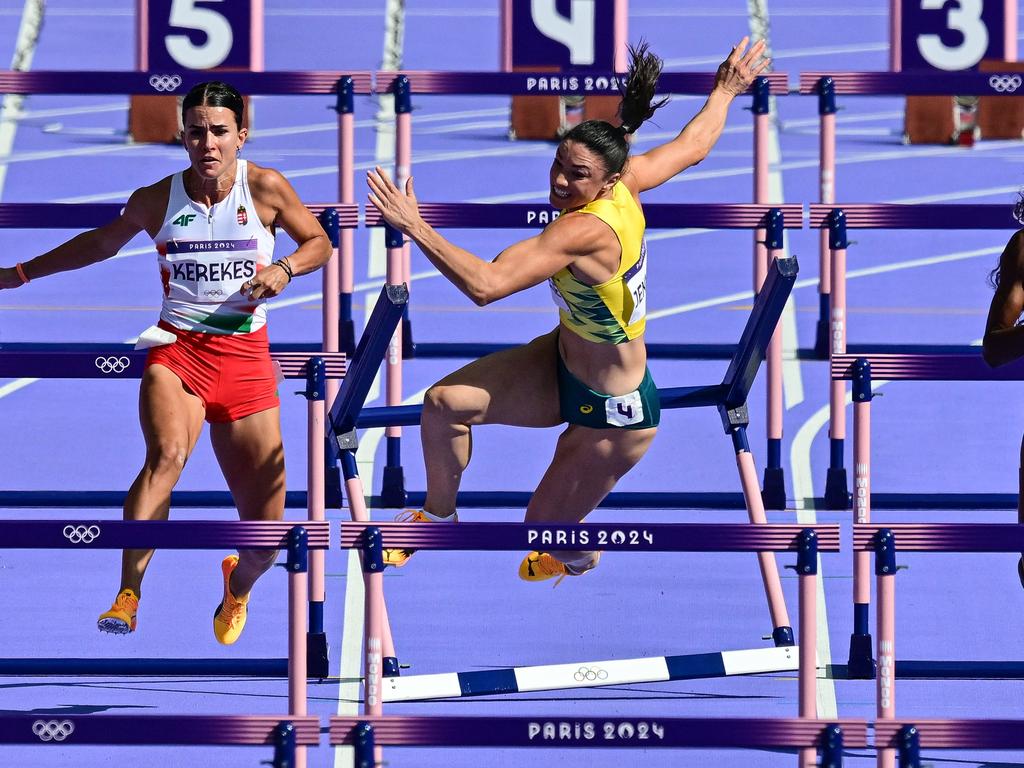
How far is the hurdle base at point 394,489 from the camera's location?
921 centimetres

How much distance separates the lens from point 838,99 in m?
18.0

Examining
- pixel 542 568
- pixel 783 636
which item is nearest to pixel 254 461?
pixel 542 568

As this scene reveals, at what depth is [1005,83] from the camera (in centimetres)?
930

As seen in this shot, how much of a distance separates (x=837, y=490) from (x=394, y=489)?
2.02 metres

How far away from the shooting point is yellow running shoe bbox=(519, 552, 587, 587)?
23.7 feet

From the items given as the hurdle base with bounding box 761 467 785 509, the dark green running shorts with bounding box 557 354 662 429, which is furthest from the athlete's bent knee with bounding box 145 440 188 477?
the hurdle base with bounding box 761 467 785 509

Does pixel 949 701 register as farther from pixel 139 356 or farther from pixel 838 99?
pixel 838 99

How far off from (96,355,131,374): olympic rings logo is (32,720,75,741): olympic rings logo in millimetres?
1561

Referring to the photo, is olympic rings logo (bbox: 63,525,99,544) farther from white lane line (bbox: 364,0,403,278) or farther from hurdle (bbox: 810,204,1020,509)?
white lane line (bbox: 364,0,403,278)

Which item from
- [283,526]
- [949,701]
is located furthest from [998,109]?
[283,526]

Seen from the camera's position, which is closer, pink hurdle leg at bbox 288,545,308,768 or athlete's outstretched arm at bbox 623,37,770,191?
pink hurdle leg at bbox 288,545,308,768

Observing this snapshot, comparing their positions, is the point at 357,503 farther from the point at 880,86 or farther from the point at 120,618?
the point at 880,86

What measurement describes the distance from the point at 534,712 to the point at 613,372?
1478 mm

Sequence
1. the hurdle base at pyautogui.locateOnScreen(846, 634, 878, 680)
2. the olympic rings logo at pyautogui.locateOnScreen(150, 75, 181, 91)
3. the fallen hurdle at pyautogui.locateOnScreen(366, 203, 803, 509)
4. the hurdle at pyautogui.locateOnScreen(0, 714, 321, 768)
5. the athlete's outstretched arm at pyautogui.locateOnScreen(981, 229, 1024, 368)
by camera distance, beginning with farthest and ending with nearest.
Result: 1. the olympic rings logo at pyautogui.locateOnScreen(150, 75, 181, 91)
2. the fallen hurdle at pyautogui.locateOnScreen(366, 203, 803, 509)
3. the hurdle base at pyautogui.locateOnScreen(846, 634, 878, 680)
4. the athlete's outstretched arm at pyautogui.locateOnScreen(981, 229, 1024, 368)
5. the hurdle at pyautogui.locateOnScreen(0, 714, 321, 768)
